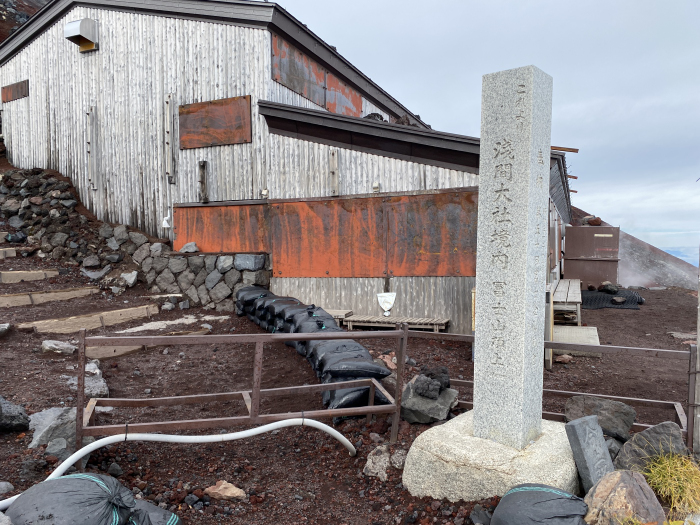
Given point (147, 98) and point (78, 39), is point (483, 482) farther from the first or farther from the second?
point (78, 39)

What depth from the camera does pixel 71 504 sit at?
253 centimetres

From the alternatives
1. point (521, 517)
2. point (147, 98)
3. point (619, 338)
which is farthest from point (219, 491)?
point (147, 98)

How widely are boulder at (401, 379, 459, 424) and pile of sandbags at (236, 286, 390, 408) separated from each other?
0.90 feet

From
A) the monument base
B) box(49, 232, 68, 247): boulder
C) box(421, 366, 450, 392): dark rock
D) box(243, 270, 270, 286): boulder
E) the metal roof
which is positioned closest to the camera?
the monument base

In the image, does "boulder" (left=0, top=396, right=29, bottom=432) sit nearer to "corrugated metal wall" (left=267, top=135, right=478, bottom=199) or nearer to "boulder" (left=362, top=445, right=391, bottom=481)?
"boulder" (left=362, top=445, right=391, bottom=481)

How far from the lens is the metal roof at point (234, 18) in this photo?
10.5 metres

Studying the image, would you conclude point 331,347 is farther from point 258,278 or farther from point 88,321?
point 88,321

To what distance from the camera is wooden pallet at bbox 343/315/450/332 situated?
8586mm

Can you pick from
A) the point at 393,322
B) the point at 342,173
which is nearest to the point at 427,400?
the point at 393,322

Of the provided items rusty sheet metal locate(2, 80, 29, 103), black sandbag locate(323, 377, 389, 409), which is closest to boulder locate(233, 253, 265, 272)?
black sandbag locate(323, 377, 389, 409)

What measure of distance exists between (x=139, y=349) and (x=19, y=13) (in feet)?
105

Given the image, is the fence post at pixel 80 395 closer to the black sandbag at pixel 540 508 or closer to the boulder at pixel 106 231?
the black sandbag at pixel 540 508

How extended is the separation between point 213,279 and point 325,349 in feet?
20.3

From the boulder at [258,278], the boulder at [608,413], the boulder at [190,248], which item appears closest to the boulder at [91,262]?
the boulder at [190,248]
